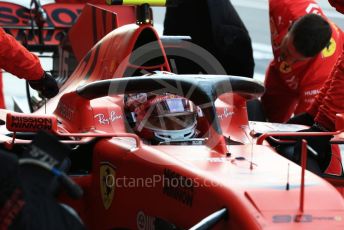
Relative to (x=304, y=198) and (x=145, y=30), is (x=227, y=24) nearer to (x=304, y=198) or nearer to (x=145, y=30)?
(x=145, y=30)

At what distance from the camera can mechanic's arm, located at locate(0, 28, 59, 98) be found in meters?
6.29

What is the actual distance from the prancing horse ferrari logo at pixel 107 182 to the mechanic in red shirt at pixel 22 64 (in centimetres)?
147

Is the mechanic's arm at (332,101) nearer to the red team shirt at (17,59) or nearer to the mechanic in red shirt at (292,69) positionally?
the mechanic in red shirt at (292,69)

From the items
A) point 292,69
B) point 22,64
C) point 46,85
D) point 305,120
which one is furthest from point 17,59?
point 292,69

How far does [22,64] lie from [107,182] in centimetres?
160

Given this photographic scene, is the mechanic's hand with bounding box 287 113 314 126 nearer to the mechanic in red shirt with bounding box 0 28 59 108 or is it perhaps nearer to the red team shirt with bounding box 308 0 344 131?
the red team shirt with bounding box 308 0 344 131

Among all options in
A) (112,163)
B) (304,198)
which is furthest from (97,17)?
(304,198)

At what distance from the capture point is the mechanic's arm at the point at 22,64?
6.29 metres

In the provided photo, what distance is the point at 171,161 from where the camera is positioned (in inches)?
184

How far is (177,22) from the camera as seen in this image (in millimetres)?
9281

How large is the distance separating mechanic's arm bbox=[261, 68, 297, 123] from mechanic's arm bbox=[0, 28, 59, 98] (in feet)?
6.42

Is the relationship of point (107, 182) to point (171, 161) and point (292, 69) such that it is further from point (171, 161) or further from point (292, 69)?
point (292, 69)

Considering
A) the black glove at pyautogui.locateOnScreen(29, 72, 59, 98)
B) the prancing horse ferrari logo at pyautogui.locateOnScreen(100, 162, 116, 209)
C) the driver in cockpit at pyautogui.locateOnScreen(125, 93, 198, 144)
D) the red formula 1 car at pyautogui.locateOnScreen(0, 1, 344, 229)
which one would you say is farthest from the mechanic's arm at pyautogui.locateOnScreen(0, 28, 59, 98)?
the prancing horse ferrari logo at pyautogui.locateOnScreen(100, 162, 116, 209)

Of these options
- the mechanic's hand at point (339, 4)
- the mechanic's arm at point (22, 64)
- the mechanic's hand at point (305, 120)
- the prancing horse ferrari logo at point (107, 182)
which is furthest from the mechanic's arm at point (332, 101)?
the mechanic's arm at point (22, 64)
